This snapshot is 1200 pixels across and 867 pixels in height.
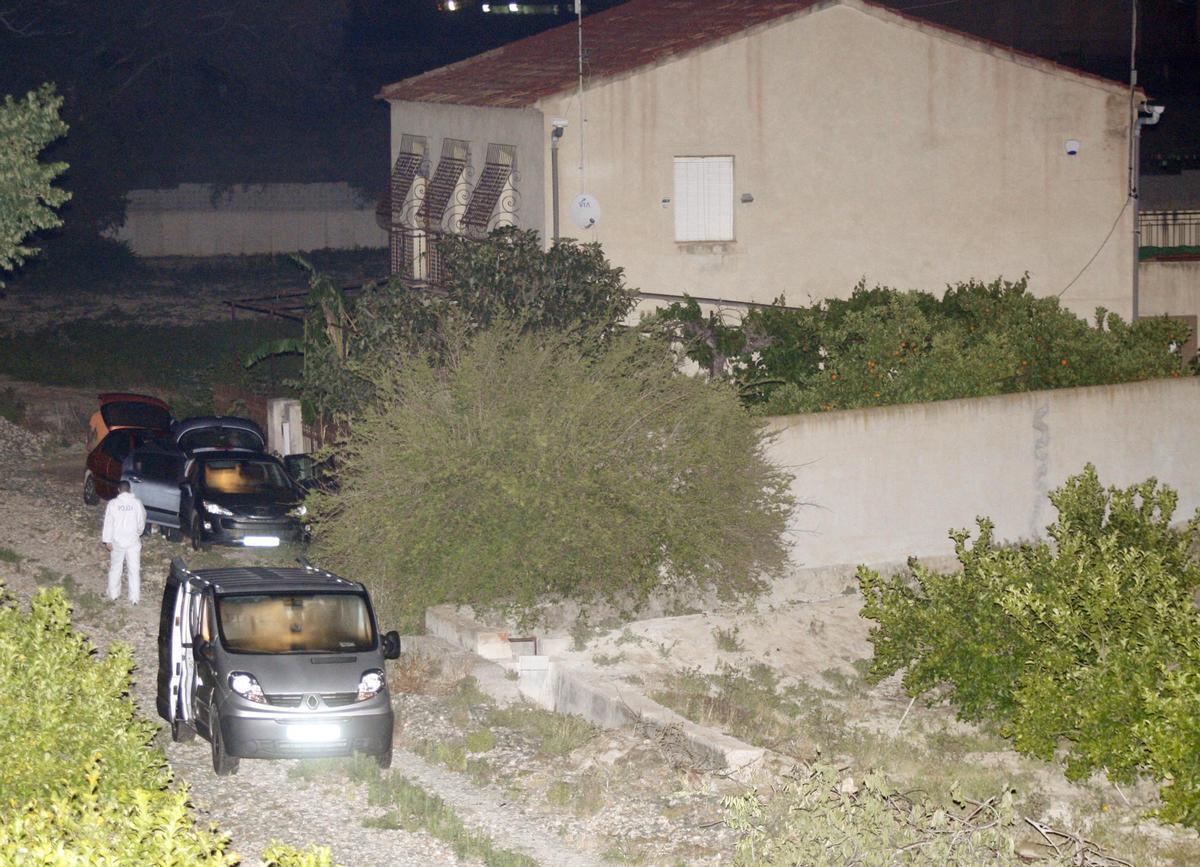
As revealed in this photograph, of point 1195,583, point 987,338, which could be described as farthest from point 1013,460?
point 1195,583

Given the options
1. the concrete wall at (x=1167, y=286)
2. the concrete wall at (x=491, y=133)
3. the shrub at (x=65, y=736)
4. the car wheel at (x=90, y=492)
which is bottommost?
the car wheel at (x=90, y=492)

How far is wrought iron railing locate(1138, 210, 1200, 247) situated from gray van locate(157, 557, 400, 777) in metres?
22.7

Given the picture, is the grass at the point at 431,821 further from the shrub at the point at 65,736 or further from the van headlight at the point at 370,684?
the shrub at the point at 65,736

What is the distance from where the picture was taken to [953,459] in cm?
1880

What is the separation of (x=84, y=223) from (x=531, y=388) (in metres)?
38.2

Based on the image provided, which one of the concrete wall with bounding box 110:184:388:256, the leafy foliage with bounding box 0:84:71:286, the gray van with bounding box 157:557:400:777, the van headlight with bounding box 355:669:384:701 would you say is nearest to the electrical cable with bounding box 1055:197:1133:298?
the leafy foliage with bounding box 0:84:71:286

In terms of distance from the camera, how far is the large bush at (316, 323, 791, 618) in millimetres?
15273

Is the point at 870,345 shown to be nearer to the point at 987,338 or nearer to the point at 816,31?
the point at 987,338

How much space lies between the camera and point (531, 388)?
16.0 m

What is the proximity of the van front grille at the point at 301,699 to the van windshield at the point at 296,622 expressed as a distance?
511mm

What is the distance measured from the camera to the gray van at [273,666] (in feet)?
37.4

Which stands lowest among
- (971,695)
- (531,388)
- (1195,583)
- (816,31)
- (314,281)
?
(971,695)

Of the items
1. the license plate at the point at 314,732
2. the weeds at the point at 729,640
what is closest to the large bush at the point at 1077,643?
the weeds at the point at 729,640

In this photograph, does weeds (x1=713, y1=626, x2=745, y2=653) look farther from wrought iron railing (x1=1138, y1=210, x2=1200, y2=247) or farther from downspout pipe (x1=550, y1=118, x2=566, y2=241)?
wrought iron railing (x1=1138, y1=210, x2=1200, y2=247)
